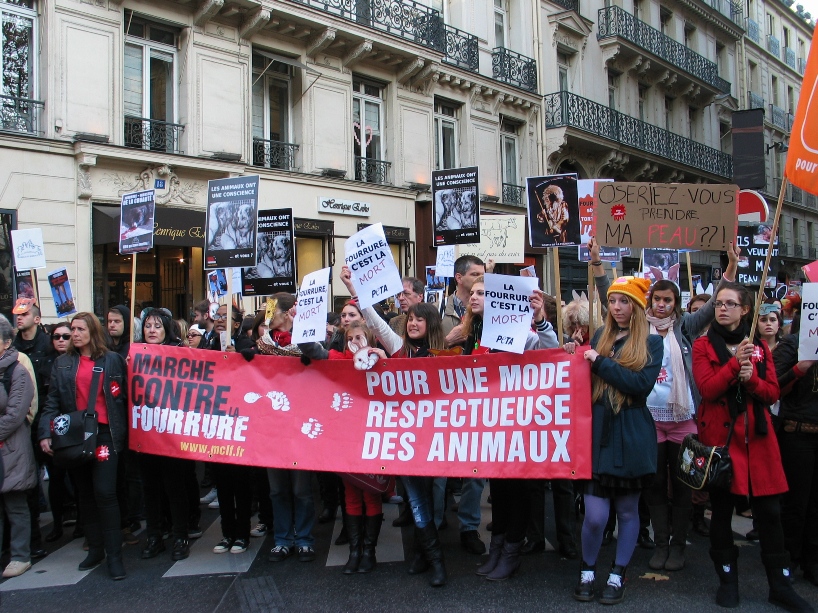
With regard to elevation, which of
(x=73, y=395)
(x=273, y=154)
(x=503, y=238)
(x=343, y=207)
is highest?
(x=273, y=154)

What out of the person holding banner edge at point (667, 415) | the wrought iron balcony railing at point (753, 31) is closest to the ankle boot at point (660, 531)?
the person holding banner edge at point (667, 415)

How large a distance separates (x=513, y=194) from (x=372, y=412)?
55.4ft

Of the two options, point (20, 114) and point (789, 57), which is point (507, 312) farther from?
point (789, 57)

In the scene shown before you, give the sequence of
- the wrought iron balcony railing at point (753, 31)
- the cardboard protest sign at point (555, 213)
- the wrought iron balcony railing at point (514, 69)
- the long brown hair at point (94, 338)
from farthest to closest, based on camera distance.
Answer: the wrought iron balcony railing at point (753, 31)
the wrought iron balcony railing at point (514, 69)
the cardboard protest sign at point (555, 213)
the long brown hair at point (94, 338)

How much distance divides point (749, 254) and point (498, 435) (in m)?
7.13

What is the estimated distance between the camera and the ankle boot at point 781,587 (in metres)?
4.16

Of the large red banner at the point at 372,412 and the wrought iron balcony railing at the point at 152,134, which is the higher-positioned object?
the wrought iron balcony railing at the point at 152,134

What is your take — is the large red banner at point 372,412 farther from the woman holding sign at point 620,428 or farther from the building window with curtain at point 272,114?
the building window with curtain at point 272,114

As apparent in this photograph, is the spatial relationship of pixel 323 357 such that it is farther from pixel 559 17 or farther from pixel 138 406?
pixel 559 17

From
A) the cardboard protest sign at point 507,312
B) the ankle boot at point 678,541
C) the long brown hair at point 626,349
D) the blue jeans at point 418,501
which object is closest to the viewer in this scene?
the long brown hair at point 626,349

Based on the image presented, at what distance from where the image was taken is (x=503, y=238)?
1124cm

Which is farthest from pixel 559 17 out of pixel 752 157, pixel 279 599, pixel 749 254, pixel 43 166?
pixel 279 599

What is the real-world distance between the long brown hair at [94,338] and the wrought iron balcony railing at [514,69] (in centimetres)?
1721

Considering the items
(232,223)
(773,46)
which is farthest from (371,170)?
(773,46)
